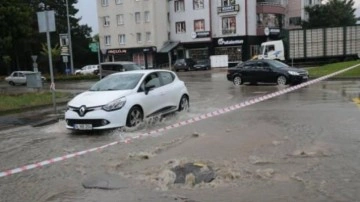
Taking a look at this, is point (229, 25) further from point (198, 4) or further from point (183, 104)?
point (183, 104)

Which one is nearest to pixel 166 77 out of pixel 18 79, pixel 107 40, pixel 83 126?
pixel 83 126

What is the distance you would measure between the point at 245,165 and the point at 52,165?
318cm

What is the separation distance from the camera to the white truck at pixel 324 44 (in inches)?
1810

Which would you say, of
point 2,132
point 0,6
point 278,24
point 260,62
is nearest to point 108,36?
point 278,24

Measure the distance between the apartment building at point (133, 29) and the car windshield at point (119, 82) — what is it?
2098 inches

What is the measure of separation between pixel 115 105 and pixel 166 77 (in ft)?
9.90

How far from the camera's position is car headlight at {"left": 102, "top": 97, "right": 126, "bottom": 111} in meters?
11.4

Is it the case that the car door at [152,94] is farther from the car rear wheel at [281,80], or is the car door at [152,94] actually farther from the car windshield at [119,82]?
the car rear wheel at [281,80]

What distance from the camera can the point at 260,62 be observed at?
26.0m

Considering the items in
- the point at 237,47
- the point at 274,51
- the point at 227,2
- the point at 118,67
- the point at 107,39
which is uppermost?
the point at 227,2

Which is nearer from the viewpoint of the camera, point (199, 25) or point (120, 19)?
point (199, 25)

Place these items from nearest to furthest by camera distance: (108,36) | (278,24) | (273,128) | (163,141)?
(163,141), (273,128), (278,24), (108,36)

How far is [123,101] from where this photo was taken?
1164cm

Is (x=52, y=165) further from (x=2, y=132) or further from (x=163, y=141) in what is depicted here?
(x=2, y=132)
